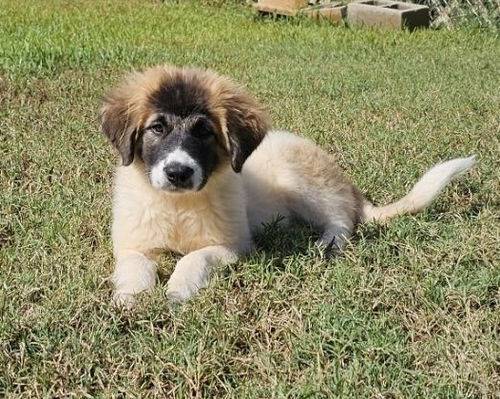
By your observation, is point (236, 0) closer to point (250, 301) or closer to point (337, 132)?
point (337, 132)

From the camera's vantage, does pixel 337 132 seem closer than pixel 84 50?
Yes

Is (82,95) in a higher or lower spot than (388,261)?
lower

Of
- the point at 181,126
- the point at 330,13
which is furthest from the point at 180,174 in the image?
the point at 330,13

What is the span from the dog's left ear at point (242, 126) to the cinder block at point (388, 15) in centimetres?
748

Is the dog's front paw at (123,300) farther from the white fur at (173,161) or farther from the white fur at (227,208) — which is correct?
the white fur at (173,161)

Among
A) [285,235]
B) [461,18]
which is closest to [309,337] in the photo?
[285,235]

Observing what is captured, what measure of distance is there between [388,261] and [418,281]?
22 centimetres

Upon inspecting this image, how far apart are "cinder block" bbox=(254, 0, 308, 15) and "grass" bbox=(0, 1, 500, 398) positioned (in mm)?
4743

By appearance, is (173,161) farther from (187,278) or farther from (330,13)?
(330,13)

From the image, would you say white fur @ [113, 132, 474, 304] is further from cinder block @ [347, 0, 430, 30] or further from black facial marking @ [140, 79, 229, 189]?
cinder block @ [347, 0, 430, 30]

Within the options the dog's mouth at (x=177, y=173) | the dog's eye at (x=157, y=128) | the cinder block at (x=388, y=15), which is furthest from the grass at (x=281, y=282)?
the cinder block at (x=388, y=15)

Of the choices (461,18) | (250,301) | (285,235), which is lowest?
(461,18)

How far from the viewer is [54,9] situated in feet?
37.1

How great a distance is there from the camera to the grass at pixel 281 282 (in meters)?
2.45
